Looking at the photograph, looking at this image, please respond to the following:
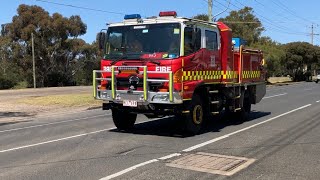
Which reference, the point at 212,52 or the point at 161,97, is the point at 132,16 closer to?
the point at 212,52

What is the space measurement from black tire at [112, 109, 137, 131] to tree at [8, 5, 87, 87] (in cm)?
4422

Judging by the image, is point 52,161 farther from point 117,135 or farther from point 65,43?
point 65,43

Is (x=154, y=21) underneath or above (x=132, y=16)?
underneath

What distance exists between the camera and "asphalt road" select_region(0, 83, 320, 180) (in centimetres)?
724

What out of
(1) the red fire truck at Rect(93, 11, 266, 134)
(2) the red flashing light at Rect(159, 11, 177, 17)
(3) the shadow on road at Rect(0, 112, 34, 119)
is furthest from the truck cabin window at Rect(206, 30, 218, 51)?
(3) the shadow on road at Rect(0, 112, 34, 119)

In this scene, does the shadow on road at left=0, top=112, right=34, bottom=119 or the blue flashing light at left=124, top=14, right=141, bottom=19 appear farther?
the shadow on road at left=0, top=112, right=34, bottom=119

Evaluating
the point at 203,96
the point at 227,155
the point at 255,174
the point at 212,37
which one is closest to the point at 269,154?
the point at 227,155

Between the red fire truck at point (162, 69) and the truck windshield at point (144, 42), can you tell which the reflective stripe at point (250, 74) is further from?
the truck windshield at point (144, 42)

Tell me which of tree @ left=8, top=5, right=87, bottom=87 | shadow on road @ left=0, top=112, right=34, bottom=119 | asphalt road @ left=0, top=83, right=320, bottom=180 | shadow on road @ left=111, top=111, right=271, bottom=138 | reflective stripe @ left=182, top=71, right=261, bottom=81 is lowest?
shadow on road @ left=0, top=112, right=34, bottom=119

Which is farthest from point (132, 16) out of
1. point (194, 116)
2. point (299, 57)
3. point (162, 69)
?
point (299, 57)

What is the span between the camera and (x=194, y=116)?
11336 mm

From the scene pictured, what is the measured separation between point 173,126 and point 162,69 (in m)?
2.93

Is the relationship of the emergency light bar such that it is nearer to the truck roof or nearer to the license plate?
the truck roof

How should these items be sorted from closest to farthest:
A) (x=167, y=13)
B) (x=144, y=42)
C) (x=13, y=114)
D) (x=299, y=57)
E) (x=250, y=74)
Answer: (x=167, y=13) → (x=144, y=42) → (x=250, y=74) → (x=13, y=114) → (x=299, y=57)
